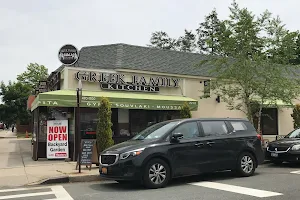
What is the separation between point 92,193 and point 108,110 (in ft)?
18.4

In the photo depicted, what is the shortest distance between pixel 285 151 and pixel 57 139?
8.93m

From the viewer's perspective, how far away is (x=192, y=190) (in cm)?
786

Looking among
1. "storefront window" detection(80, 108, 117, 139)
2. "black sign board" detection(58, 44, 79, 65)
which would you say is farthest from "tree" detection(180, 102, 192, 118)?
"black sign board" detection(58, 44, 79, 65)

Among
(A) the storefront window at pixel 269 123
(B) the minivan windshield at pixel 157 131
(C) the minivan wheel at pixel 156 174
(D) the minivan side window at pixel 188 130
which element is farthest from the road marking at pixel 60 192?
(A) the storefront window at pixel 269 123

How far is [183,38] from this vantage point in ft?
172

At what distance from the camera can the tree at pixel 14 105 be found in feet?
130

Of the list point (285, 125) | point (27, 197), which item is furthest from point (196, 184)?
point (285, 125)

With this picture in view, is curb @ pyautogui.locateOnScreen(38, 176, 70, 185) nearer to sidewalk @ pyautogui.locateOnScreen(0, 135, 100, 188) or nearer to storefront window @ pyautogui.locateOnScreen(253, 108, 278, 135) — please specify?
sidewalk @ pyautogui.locateOnScreen(0, 135, 100, 188)

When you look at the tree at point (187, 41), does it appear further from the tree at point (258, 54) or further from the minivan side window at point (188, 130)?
the minivan side window at point (188, 130)

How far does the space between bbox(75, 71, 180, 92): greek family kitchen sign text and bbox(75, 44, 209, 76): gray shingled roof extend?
1.88ft

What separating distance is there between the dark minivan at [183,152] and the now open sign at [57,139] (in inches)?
238

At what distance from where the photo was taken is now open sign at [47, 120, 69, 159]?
47.3ft

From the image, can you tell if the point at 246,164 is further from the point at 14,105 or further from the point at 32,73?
the point at 32,73

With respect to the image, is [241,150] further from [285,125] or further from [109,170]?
[285,125]
